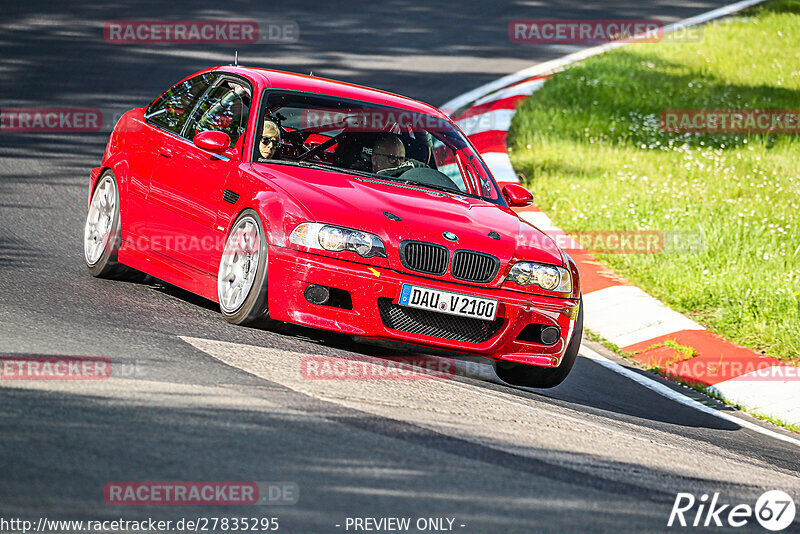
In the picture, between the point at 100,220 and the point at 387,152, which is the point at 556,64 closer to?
the point at 387,152

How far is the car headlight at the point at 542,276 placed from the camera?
6.86 m

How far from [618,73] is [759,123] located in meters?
2.50

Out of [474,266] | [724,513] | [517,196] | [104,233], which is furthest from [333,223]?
[724,513]

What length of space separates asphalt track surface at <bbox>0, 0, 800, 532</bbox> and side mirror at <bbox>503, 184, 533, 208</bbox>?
1.20 metres

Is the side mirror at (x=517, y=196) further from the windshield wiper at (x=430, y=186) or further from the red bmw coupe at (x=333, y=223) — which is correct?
the windshield wiper at (x=430, y=186)

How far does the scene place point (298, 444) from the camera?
16.0ft

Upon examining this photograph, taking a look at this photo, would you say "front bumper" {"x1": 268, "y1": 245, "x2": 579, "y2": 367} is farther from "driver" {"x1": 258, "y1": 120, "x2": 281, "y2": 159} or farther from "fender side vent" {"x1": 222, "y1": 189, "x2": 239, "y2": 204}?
"driver" {"x1": 258, "y1": 120, "x2": 281, "y2": 159}

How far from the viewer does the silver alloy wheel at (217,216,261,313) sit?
22.1 ft

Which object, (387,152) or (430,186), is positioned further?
(387,152)

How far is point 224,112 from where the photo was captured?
8.01 metres

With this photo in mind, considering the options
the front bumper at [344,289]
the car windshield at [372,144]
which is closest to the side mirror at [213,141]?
the car windshield at [372,144]

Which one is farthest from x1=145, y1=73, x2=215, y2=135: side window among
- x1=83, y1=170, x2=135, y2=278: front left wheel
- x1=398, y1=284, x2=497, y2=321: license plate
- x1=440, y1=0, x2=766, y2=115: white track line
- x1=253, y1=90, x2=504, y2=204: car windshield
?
x1=440, y1=0, x2=766, y2=115: white track line

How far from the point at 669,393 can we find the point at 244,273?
301 centimetres

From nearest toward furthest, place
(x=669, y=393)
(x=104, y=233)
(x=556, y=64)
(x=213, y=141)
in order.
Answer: (x=213, y=141), (x=669, y=393), (x=104, y=233), (x=556, y=64)
